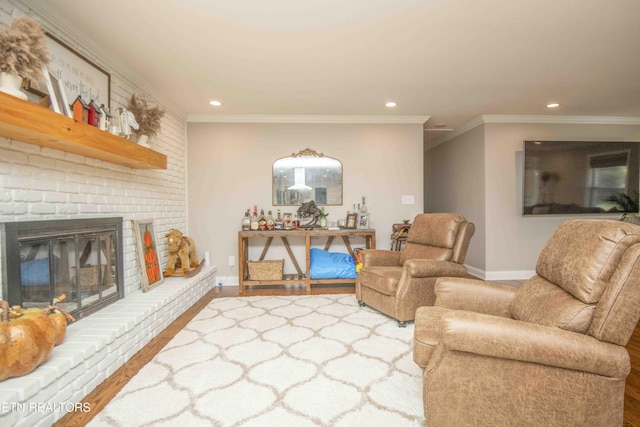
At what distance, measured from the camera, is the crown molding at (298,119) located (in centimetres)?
409

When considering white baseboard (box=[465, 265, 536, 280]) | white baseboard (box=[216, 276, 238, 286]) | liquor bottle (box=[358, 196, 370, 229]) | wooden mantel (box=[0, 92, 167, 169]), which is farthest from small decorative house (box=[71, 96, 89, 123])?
white baseboard (box=[465, 265, 536, 280])

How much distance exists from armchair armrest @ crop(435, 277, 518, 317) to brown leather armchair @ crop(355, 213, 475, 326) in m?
0.74

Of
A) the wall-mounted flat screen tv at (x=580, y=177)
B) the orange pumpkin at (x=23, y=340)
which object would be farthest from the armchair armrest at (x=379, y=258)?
the orange pumpkin at (x=23, y=340)

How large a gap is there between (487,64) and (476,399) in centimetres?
265

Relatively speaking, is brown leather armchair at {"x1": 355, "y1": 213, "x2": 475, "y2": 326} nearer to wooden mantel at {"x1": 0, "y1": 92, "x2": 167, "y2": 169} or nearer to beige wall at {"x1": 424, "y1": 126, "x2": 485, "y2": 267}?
beige wall at {"x1": 424, "y1": 126, "x2": 485, "y2": 267}

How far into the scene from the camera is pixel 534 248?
173 inches

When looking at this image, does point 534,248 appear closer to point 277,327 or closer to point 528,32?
point 528,32

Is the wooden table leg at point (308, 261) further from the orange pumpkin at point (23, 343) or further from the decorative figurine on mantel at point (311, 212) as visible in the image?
the orange pumpkin at point (23, 343)

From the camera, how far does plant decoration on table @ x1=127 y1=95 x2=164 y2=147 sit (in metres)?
2.70

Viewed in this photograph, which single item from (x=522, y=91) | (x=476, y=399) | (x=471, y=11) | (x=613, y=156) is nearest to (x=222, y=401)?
(x=476, y=399)

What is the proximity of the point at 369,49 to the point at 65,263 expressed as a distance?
2.65 m

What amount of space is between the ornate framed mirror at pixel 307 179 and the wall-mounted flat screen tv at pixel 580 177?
2590 mm

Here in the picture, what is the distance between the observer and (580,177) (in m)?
4.22

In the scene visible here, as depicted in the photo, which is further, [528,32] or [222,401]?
[528,32]
